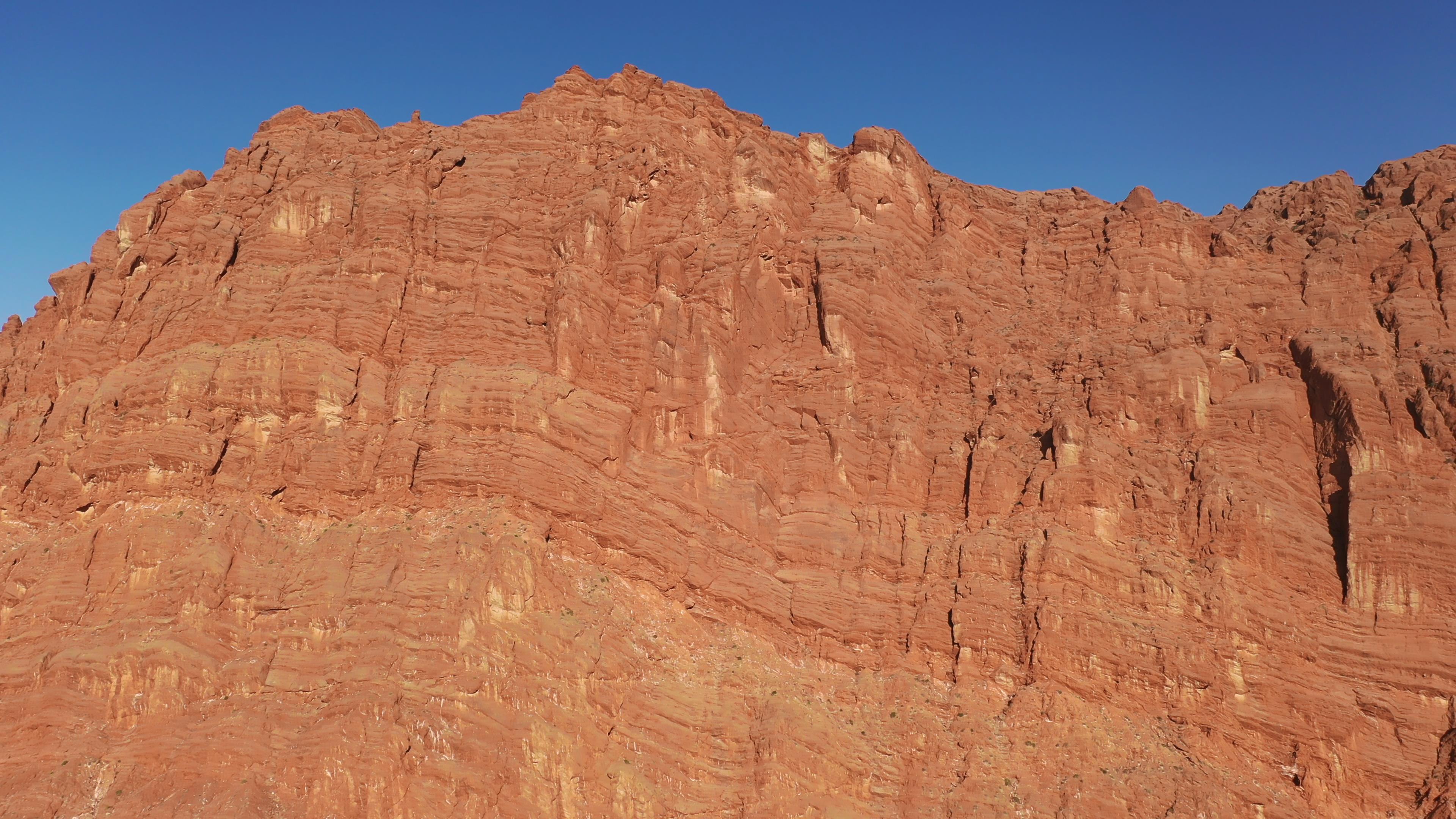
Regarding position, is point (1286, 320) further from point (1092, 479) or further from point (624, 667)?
point (624, 667)

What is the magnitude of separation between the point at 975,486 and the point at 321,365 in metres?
33.7

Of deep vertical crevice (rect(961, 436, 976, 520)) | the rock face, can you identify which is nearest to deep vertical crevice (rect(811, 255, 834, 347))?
the rock face

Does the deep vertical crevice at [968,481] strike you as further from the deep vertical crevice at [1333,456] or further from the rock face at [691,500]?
Result: the deep vertical crevice at [1333,456]

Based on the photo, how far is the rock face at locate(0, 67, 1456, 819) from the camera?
169ft

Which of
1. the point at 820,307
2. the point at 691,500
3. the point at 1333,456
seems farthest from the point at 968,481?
the point at 1333,456

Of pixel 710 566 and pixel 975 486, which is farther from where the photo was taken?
pixel 975 486

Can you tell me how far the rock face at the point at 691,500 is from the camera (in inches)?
2031

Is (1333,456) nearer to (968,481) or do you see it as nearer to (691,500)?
(968,481)

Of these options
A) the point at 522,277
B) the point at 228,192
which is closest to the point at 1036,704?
the point at 522,277

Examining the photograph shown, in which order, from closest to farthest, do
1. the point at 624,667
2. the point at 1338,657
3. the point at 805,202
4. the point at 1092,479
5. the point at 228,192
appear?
the point at 624,667, the point at 1338,657, the point at 1092,479, the point at 228,192, the point at 805,202

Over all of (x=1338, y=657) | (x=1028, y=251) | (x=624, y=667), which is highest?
Result: (x=1028, y=251)

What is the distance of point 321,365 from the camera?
61.5 metres

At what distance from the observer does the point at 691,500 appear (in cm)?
6259

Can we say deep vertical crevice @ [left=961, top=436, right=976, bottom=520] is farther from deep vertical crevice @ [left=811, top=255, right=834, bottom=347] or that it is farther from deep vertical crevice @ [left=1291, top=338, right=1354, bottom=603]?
deep vertical crevice @ [left=1291, top=338, right=1354, bottom=603]
